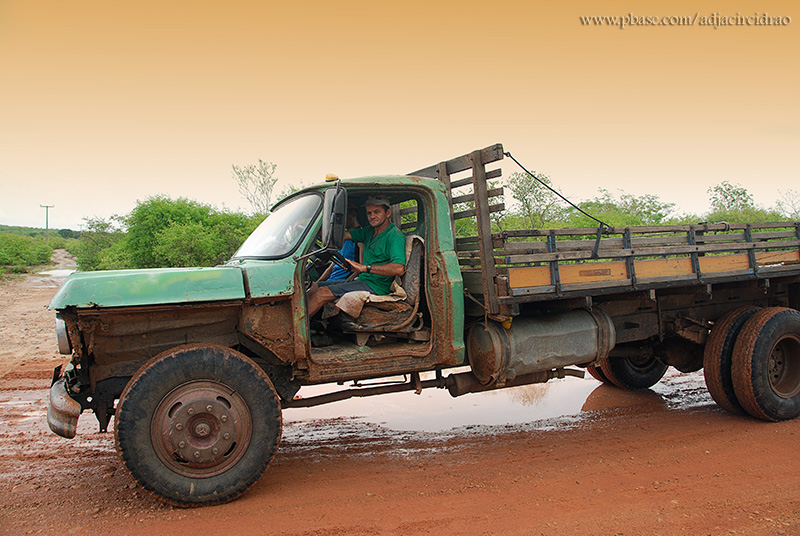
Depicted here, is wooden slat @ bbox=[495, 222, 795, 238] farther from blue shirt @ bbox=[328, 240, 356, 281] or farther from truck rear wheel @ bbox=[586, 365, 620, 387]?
truck rear wheel @ bbox=[586, 365, 620, 387]

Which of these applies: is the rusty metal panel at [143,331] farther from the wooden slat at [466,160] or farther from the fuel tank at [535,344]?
the wooden slat at [466,160]

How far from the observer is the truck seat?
4.19 meters

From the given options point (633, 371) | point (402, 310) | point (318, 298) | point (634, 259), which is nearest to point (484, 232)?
point (402, 310)

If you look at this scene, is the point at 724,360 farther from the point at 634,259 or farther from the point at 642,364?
the point at 634,259

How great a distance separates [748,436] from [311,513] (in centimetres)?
412

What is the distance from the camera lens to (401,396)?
6820 millimetres

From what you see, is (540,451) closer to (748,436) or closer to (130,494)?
(748,436)

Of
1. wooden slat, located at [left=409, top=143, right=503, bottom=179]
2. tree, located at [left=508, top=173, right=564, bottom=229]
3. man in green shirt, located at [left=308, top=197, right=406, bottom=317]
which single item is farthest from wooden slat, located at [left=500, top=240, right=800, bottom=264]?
tree, located at [left=508, top=173, right=564, bottom=229]

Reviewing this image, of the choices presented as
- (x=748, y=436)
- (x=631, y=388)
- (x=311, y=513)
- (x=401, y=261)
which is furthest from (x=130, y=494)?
(x=631, y=388)

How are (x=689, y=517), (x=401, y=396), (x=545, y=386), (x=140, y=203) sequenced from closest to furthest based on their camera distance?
(x=689, y=517), (x=401, y=396), (x=545, y=386), (x=140, y=203)

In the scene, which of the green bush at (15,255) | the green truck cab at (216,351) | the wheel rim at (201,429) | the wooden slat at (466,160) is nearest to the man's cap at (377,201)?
the green truck cab at (216,351)

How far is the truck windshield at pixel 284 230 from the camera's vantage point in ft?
13.4

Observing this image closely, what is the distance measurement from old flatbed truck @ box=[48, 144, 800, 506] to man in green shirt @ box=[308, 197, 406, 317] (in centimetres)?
13

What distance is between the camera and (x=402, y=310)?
4.32 m
